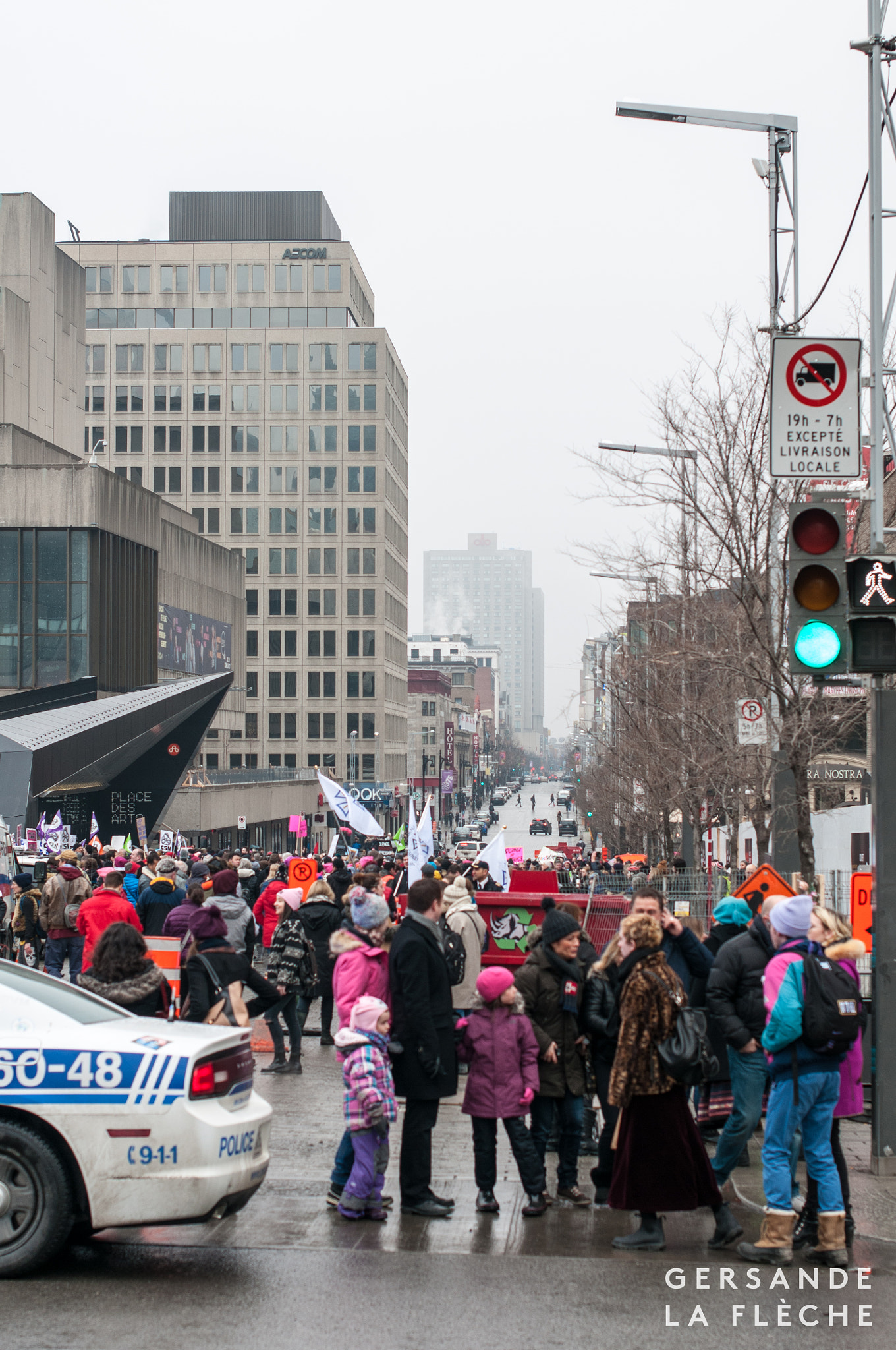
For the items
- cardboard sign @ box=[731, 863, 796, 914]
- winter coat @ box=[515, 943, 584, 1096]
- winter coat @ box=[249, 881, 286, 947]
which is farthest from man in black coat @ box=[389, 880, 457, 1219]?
winter coat @ box=[249, 881, 286, 947]

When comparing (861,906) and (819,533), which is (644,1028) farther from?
(861,906)

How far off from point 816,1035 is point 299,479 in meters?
89.3

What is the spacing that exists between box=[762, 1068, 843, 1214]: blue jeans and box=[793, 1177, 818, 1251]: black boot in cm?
24

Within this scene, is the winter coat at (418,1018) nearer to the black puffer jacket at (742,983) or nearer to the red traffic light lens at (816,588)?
the black puffer jacket at (742,983)

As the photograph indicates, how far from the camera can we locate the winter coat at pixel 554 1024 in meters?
7.95

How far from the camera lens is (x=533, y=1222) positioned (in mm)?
7570

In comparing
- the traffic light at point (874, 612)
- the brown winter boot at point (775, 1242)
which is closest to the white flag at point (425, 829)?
the traffic light at point (874, 612)

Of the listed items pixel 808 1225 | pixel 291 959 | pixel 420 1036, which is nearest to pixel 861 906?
pixel 808 1225

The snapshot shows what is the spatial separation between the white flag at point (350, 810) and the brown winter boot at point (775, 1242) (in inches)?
630

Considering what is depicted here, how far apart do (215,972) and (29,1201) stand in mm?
3231

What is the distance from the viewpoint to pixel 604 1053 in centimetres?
815

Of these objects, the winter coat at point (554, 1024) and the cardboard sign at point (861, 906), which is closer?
the winter coat at point (554, 1024)

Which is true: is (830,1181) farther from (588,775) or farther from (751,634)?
(588,775)

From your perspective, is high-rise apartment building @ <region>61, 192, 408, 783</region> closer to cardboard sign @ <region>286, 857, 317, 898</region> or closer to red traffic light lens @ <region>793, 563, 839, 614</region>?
cardboard sign @ <region>286, 857, 317, 898</region>
